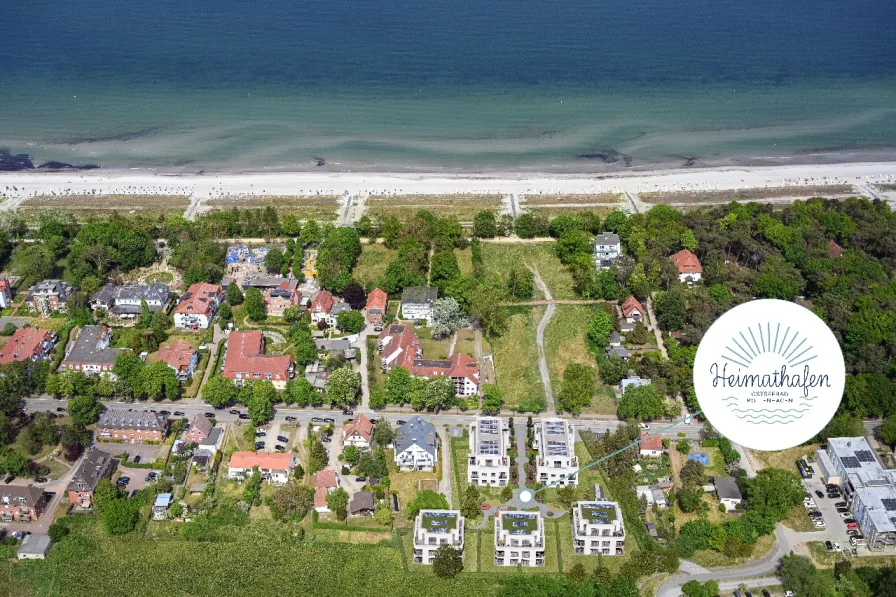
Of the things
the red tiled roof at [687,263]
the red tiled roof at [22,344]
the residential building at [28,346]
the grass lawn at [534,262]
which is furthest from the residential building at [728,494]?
the red tiled roof at [22,344]

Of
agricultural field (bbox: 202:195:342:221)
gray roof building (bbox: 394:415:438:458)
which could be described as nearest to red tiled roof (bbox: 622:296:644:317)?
gray roof building (bbox: 394:415:438:458)

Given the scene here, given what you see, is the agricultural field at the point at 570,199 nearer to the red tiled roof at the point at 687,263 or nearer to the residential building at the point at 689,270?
the red tiled roof at the point at 687,263

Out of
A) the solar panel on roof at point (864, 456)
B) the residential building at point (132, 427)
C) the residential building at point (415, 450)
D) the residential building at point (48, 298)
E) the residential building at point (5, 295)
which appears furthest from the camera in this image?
the residential building at point (5, 295)

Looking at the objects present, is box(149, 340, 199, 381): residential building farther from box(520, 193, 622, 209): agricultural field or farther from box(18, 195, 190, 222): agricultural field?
box(520, 193, 622, 209): agricultural field

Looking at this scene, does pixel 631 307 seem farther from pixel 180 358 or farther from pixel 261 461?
pixel 180 358

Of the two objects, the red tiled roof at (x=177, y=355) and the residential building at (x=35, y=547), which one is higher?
the red tiled roof at (x=177, y=355)

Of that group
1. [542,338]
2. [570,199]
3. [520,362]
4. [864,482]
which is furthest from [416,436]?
[570,199]

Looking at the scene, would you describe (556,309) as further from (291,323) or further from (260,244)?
(260,244)

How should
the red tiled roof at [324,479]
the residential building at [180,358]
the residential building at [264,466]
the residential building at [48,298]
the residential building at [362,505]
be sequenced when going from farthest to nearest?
1. the residential building at [48,298]
2. the residential building at [180,358]
3. the residential building at [264,466]
4. the red tiled roof at [324,479]
5. the residential building at [362,505]
